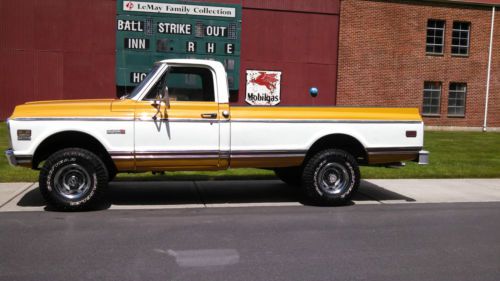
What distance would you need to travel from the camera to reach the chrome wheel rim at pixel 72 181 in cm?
743

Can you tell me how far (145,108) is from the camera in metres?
7.67

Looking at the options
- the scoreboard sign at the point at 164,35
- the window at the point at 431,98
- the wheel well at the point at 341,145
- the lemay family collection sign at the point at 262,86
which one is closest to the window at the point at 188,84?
the wheel well at the point at 341,145

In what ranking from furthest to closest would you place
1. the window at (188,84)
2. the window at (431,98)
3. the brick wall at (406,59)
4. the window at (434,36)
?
the window at (431,98) → the window at (434,36) → the brick wall at (406,59) → the window at (188,84)

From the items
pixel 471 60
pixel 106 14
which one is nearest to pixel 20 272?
pixel 106 14

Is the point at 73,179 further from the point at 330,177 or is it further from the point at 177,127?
the point at 330,177

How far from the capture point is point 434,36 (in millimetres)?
26469

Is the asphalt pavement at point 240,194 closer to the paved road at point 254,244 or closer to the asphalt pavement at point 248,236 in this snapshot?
the asphalt pavement at point 248,236

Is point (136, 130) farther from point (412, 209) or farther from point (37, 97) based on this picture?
point (37, 97)

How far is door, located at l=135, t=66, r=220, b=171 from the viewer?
25.1 ft

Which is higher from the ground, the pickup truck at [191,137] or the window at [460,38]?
the window at [460,38]

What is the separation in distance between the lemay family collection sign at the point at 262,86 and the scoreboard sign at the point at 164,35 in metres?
2.07

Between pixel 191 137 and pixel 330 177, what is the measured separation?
2.26 metres

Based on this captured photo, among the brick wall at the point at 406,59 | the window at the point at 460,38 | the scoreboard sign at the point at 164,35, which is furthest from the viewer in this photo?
the window at the point at 460,38

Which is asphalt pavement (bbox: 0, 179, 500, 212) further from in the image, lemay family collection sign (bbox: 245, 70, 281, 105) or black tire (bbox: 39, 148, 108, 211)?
lemay family collection sign (bbox: 245, 70, 281, 105)
